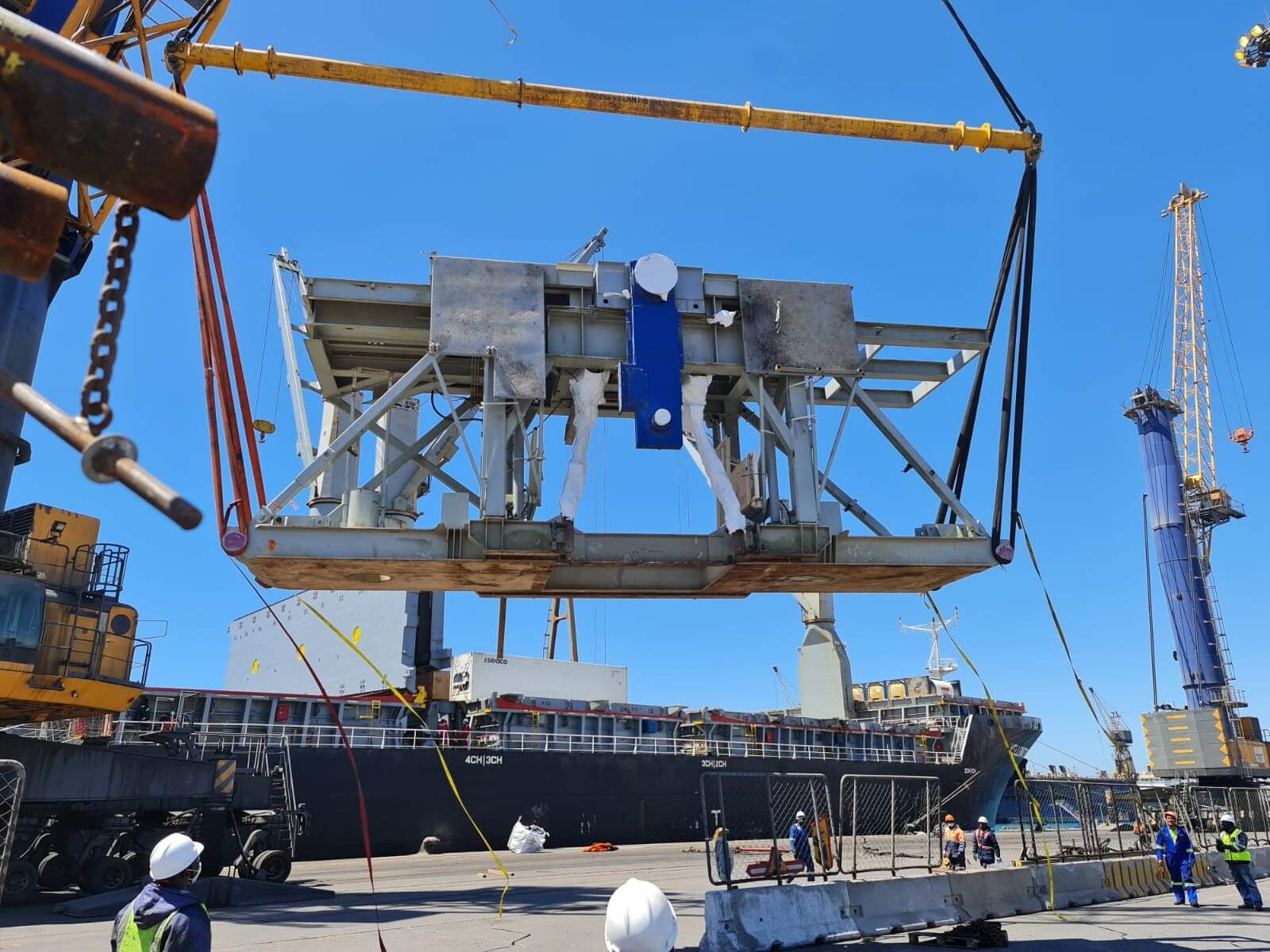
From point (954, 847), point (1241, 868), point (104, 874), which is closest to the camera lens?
point (1241, 868)

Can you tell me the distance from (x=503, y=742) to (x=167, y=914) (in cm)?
3087

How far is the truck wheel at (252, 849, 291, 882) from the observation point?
1789 cm

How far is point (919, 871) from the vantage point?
17344 millimetres

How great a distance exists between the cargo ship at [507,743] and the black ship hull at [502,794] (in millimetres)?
48

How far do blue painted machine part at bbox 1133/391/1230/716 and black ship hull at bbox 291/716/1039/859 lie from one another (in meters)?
26.0

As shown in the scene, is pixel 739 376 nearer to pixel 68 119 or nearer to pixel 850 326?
pixel 850 326

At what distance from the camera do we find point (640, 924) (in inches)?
142

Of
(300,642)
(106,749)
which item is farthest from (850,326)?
(300,642)

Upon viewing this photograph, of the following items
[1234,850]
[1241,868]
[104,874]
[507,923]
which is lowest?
[507,923]

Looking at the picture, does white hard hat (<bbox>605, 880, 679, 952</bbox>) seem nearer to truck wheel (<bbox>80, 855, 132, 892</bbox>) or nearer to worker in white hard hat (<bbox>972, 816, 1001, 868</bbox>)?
worker in white hard hat (<bbox>972, 816, 1001, 868</bbox>)

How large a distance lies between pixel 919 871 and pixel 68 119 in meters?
18.5

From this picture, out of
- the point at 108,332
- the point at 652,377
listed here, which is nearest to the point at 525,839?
the point at 652,377

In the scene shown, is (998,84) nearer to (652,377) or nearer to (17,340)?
(652,377)

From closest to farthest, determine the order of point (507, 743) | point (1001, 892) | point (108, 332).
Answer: point (108, 332), point (1001, 892), point (507, 743)
